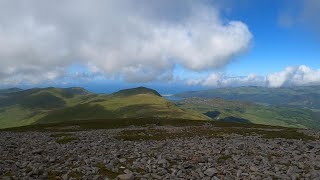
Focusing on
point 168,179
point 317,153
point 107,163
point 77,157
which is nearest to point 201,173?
point 168,179

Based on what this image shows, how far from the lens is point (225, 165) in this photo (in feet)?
82.1

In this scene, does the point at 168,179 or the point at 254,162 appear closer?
the point at 168,179

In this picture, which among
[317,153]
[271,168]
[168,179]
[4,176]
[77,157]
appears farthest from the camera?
[317,153]

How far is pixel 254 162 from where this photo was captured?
85.5 feet

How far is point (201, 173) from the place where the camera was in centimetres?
2212

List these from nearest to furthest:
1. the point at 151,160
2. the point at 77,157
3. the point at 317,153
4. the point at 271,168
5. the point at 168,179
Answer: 1. the point at 168,179
2. the point at 271,168
3. the point at 151,160
4. the point at 77,157
5. the point at 317,153

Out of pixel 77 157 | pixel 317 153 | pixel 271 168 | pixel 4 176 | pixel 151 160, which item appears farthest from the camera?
pixel 317 153

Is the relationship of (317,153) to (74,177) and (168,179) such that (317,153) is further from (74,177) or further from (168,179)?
(74,177)

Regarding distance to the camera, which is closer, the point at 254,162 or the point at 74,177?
the point at 74,177

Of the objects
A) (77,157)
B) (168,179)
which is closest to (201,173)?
(168,179)

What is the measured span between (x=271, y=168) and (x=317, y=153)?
37.2ft

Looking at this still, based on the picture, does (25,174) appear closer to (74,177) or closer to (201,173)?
(74,177)

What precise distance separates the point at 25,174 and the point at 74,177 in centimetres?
310

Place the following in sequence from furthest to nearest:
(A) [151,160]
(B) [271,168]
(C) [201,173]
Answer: (A) [151,160]
(B) [271,168]
(C) [201,173]
